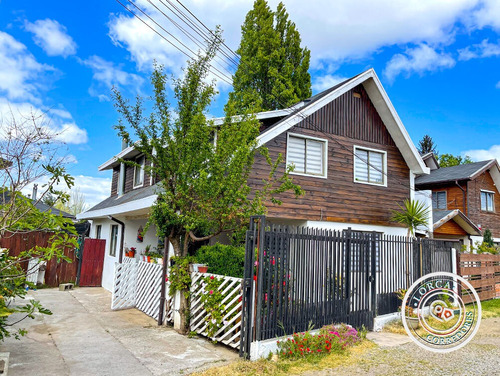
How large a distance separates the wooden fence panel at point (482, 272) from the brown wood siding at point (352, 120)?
4.34 m

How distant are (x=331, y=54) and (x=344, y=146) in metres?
4.21

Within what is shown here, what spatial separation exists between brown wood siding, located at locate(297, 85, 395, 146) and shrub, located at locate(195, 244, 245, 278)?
475 centimetres

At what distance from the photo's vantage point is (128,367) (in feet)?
16.7

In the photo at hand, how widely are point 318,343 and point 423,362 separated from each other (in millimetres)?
1618

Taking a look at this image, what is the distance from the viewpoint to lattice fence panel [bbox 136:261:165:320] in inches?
324

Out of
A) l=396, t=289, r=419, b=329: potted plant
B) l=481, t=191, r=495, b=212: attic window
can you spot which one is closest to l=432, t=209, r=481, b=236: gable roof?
l=481, t=191, r=495, b=212: attic window

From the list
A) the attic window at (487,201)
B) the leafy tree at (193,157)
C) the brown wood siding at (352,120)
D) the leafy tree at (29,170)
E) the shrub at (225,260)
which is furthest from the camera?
the attic window at (487,201)

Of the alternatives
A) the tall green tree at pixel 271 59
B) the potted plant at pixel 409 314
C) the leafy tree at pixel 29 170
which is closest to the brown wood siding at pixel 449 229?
the potted plant at pixel 409 314

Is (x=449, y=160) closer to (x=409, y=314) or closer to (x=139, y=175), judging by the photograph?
(x=139, y=175)

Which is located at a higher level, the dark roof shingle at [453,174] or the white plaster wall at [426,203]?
the dark roof shingle at [453,174]

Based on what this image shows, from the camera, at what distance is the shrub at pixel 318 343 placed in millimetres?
5609

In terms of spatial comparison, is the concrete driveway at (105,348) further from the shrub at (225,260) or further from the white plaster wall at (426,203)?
the white plaster wall at (426,203)

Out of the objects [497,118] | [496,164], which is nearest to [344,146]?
[496,164]

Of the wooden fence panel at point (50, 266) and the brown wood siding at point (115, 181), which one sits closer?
the wooden fence panel at point (50, 266)
